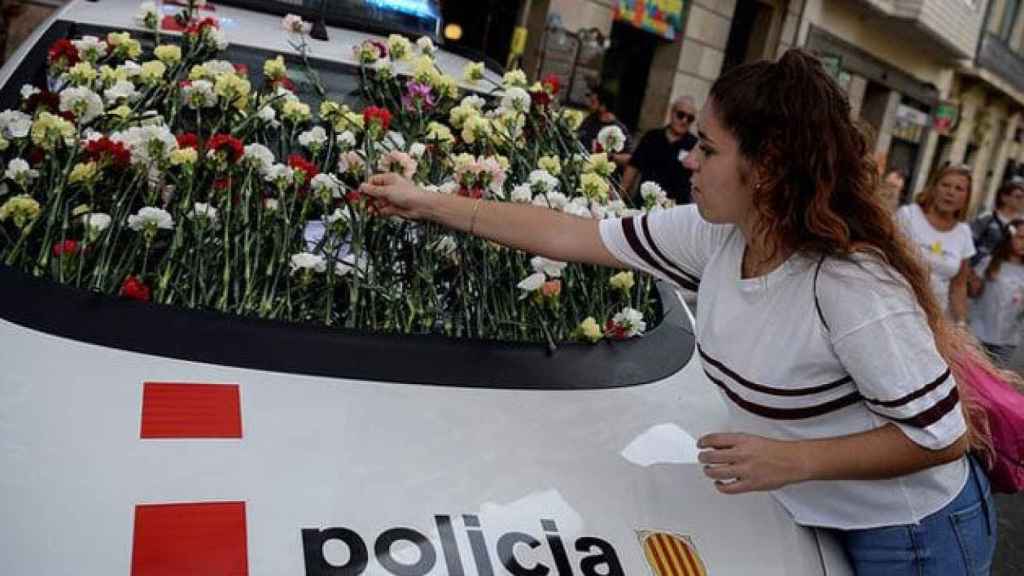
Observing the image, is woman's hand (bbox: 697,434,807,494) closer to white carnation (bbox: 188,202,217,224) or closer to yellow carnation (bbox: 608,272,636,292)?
yellow carnation (bbox: 608,272,636,292)

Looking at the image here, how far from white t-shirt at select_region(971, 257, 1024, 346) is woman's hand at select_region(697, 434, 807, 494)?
15.4ft

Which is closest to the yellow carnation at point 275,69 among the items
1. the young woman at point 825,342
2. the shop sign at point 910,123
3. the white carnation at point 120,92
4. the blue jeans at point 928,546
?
the white carnation at point 120,92

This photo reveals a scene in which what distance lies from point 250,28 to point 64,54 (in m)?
0.66

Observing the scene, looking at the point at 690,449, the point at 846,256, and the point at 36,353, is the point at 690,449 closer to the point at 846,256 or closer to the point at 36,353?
the point at 846,256

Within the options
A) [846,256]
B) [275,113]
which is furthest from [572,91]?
[846,256]

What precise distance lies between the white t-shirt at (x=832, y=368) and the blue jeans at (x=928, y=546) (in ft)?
0.07

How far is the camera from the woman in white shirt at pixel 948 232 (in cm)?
514

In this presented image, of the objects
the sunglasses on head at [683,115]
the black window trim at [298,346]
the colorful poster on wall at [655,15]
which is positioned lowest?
the black window trim at [298,346]

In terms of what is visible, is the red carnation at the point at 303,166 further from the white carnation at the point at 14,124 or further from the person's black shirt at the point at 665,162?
the person's black shirt at the point at 665,162

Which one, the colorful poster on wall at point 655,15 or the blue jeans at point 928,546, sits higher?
the colorful poster on wall at point 655,15

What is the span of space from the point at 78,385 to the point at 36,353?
12 cm

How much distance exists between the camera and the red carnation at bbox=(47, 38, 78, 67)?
2381 mm

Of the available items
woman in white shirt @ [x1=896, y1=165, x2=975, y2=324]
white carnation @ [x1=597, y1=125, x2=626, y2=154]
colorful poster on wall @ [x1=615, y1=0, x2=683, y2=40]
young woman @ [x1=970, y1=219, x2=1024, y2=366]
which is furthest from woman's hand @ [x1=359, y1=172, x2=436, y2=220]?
colorful poster on wall @ [x1=615, y1=0, x2=683, y2=40]

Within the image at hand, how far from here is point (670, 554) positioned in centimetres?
151
